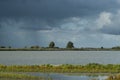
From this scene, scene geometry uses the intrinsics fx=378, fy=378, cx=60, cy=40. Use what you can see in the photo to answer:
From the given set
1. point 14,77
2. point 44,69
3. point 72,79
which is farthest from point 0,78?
point 44,69

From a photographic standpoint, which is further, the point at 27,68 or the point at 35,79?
the point at 27,68

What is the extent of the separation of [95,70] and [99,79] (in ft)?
53.7

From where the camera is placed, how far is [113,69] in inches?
2744

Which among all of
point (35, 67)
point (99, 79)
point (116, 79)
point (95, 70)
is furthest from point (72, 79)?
point (35, 67)

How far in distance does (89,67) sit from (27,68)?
1160 centimetres

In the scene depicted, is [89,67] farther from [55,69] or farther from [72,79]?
[72,79]

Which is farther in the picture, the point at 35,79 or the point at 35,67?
the point at 35,67

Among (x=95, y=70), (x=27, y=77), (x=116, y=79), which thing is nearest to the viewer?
(x=116, y=79)

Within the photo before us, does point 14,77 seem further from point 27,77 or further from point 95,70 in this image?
point 95,70

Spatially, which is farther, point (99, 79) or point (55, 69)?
point (55, 69)

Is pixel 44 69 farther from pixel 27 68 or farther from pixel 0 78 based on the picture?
pixel 0 78

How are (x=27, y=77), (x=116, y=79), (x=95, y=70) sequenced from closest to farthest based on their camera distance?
1. (x=116, y=79)
2. (x=27, y=77)
3. (x=95, y=70)

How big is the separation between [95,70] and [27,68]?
12.7 m

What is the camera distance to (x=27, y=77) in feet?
166
